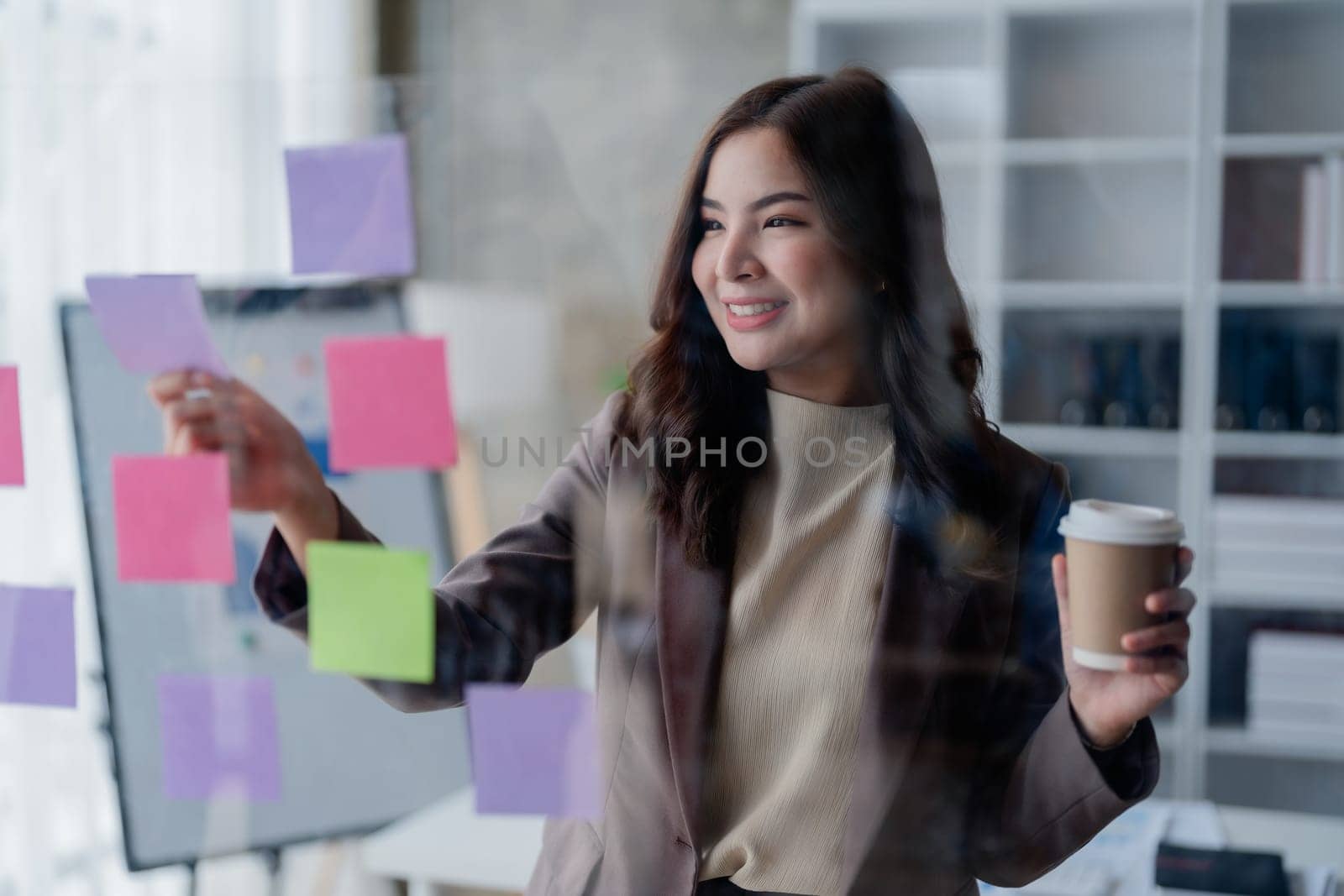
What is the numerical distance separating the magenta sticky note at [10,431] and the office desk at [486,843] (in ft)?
1.21

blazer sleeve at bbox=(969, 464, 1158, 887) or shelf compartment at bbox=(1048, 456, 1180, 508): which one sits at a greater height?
shelf compartment at bbox=(1048, 456, 1180, 508)

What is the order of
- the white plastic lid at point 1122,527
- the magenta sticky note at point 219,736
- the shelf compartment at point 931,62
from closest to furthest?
the white plastic lid at point 1122,527 < the shelf compartment at point 931,62 < the magenta sticky note at point 219,736

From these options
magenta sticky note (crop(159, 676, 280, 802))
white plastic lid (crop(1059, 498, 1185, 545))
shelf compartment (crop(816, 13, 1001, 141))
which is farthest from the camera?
magenta sticky note (crop(159, 676, 280, 802))

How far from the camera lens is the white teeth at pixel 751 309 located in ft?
1.92

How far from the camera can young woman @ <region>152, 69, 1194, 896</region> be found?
1.89 feet

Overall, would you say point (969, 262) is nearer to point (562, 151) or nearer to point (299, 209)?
point (562, 151)

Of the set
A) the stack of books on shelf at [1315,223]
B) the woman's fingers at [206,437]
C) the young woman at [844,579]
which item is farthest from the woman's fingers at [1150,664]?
the woman's fingers at [206,437]

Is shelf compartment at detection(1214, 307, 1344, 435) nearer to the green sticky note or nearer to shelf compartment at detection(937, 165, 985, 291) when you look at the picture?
shelf compartment at detection(937, 165, 985, 291)

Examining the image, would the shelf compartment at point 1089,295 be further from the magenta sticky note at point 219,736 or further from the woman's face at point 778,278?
the magenta sticky note at point 219,736

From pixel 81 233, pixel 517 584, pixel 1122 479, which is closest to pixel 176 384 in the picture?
pixel 81 233

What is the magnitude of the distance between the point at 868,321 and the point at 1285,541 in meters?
0.48

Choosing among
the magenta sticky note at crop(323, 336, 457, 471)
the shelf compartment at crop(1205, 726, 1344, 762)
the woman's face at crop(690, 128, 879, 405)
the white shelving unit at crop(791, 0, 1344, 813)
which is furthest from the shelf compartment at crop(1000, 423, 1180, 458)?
the magenta sticky note at crop(323, 336, 457, 471)

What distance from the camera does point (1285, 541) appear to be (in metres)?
0.85

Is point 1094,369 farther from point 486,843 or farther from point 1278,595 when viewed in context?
point 486,843
